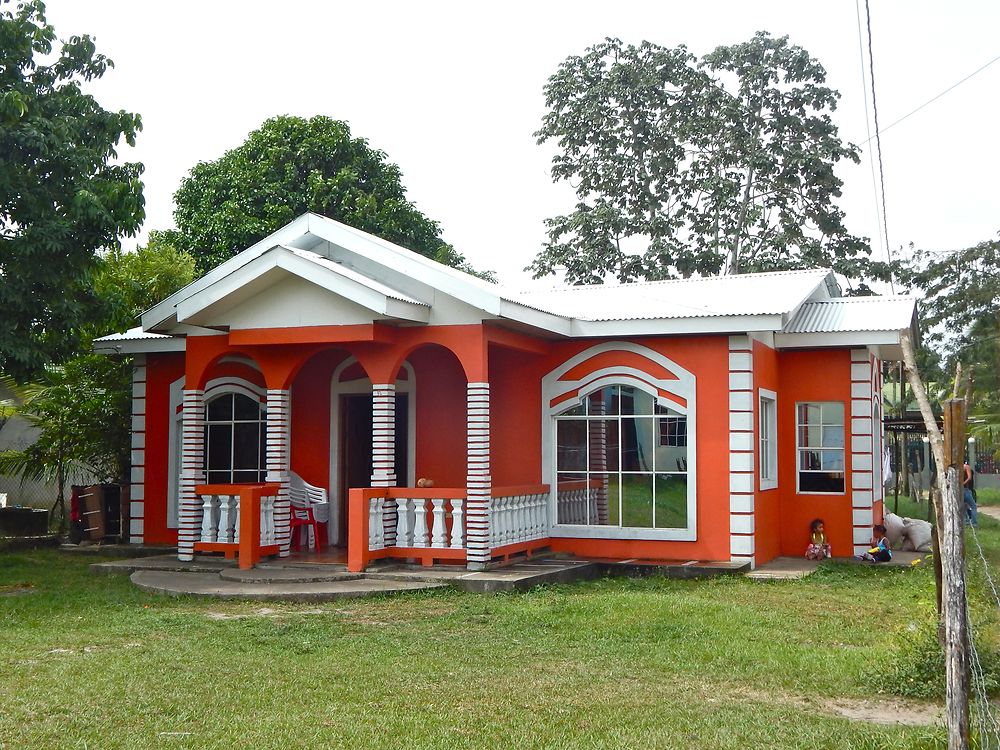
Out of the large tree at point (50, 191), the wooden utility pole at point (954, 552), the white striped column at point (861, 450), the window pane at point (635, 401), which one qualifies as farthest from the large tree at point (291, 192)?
the wooden utility pole at point (954, 552)

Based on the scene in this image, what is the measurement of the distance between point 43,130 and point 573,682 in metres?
8.81

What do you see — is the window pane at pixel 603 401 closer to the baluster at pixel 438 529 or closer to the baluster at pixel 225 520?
the baluster at pixel 438 529

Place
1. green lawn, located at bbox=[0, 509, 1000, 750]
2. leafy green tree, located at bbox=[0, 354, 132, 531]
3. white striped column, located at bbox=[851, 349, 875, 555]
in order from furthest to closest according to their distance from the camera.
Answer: leafy green tree, located at bbox=[0, 354, 132, 531], white striped column, located at bbox=[851, 349, 875, 555], green lawn, located at bbox=[0, 509, 1000, 750]

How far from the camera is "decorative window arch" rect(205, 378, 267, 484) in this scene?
14.9 meters

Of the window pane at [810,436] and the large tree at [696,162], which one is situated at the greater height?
the large tree at [696,162]

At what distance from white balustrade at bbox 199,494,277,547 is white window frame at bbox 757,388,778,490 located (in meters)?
5.68

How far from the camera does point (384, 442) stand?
1241 centimetres

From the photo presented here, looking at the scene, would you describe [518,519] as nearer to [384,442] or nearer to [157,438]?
[384,442]

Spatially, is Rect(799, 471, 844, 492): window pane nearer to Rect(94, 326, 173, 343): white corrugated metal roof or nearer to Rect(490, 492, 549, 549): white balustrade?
Rect(490, 492, 549, 549): white balustrade

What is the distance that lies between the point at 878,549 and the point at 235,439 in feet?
26.8

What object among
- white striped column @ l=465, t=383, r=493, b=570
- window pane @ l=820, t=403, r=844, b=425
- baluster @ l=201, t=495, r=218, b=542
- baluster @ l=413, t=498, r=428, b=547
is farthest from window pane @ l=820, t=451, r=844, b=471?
baluster @ l=201, t=495, r=218, b=542

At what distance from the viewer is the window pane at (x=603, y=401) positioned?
13.6 metres

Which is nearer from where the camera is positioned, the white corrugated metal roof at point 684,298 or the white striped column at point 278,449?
the white striped column at point 278,449

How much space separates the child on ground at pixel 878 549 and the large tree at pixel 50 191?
947 centimetres
